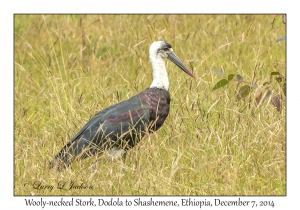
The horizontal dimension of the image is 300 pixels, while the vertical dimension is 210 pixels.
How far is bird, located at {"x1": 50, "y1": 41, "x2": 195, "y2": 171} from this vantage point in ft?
20.6

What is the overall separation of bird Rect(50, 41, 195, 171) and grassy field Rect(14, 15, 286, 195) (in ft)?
0.35

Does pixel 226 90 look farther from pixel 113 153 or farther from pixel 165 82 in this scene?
pixel 113 153

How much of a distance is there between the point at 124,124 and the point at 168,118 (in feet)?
1.91

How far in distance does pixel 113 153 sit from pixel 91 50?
3153 mm

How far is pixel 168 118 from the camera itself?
6.95m

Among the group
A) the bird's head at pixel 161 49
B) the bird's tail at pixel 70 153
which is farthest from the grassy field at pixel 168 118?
the bird's head at pixel 161 49

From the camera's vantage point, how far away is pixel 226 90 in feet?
23.4

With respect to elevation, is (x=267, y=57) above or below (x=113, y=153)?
above

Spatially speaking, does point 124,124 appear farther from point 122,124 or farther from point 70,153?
point 70,153

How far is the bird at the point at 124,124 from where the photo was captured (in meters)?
6.28

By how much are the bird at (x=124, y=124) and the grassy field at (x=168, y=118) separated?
0.11 metres

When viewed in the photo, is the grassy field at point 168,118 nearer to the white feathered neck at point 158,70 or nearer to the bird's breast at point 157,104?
the bird's breast at point 157,104

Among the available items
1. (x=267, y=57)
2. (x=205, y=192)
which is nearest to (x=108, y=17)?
(x=267, y=57)
